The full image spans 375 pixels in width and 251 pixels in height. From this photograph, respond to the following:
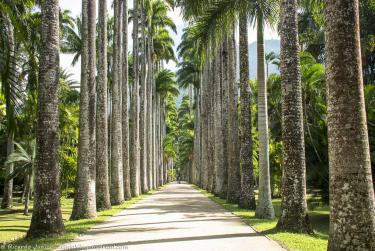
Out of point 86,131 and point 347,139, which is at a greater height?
point 86,131

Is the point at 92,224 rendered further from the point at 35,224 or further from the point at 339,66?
the point at 339,66

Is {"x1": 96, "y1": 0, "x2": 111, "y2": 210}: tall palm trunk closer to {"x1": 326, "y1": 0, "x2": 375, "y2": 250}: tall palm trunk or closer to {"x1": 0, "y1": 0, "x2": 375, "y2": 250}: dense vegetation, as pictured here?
{"x1": 0, "y1": 0, "x2": 375, "y2": 250}: dense vegetation

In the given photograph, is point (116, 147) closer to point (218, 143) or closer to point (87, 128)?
point (87, 128)

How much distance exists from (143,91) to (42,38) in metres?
30.3

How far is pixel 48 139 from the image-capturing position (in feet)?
37.5

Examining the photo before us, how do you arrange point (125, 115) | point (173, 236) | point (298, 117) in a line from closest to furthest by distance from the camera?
point (173, 236), point (298, 117), point (125, 115)

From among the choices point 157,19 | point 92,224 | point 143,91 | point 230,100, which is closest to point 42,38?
point 92,224

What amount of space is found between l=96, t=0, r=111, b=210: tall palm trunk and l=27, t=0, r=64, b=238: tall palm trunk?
8297 millimetres

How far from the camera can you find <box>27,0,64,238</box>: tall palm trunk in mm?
11258

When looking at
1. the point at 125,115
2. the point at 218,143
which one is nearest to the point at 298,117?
the point at 218,143

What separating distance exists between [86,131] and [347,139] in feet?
36.1

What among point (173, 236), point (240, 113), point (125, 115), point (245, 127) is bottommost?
point (173, 236)

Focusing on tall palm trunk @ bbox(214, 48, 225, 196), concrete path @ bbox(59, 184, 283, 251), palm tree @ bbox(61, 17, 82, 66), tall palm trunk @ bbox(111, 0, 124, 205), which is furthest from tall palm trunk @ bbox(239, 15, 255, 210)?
palm tree @ bbox(61, 17, 82, 66)

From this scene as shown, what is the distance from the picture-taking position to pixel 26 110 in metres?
9.93
